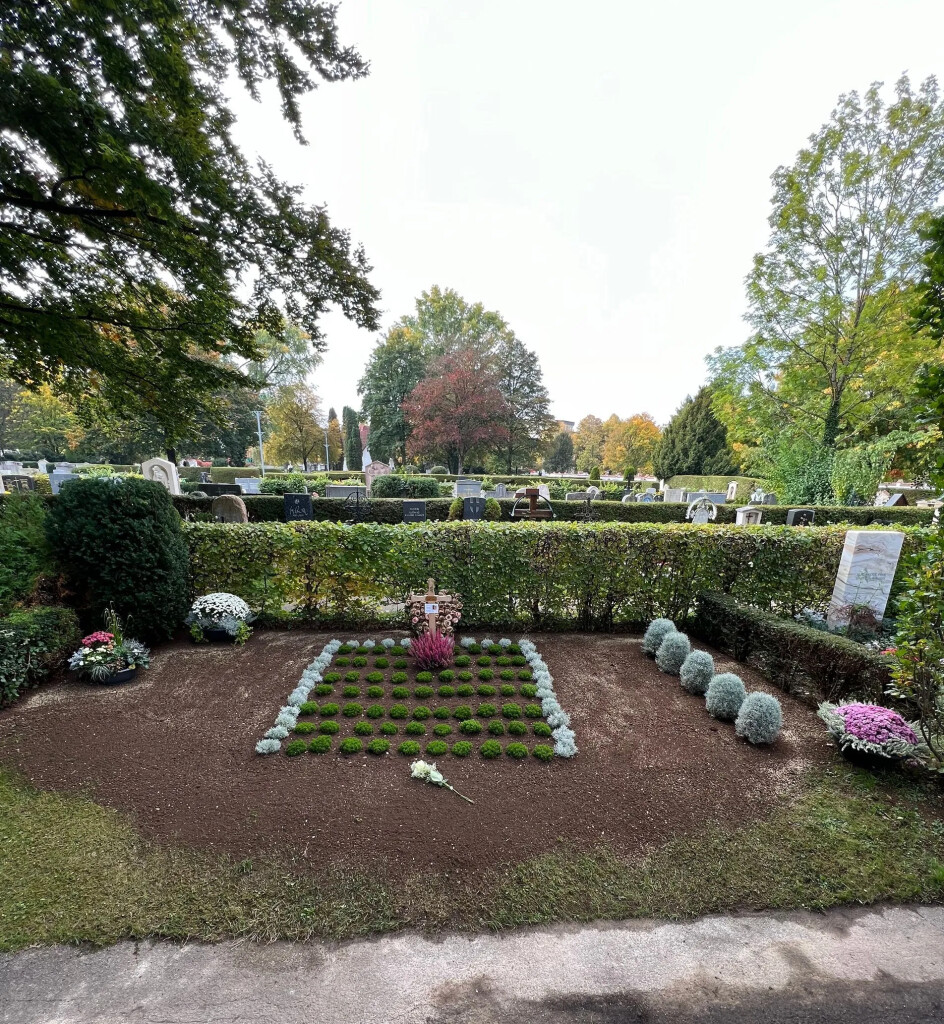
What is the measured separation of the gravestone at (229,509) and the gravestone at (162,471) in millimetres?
3610

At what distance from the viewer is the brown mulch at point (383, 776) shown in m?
2.45

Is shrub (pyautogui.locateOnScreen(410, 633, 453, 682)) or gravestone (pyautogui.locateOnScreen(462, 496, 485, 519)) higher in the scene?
gravestone (pyautogui.locateOnScreen(462, 496, 485, 519))

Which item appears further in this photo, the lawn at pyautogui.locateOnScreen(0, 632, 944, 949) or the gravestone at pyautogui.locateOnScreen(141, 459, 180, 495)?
the gravestone at pyautogui.locateOnScreen(141, 459, 180, 495)

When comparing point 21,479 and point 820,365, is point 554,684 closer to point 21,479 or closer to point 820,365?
point 820,365

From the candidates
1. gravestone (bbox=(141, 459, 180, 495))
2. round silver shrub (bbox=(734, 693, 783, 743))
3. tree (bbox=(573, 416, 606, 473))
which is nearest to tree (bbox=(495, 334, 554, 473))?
tree (bbox=(573, 416, 606, 473))

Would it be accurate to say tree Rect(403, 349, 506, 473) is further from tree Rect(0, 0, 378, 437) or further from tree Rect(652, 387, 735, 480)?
tree Rect(0, 0, 378, 437)

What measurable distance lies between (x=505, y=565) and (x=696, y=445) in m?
28.7

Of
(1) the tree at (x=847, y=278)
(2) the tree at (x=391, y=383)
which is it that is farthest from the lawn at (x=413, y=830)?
(2) the tree at (x=391, y=383)

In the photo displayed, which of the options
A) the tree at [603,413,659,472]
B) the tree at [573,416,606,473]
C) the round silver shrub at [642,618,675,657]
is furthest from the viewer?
the tree at [573,416,606,473]

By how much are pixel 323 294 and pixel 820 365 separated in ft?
50.9

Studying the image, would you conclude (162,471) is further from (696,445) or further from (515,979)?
(696,445)

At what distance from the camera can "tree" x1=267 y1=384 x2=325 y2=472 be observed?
3472cm

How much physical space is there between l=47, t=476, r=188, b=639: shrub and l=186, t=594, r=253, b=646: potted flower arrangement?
284mm

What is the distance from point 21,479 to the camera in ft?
54.1
